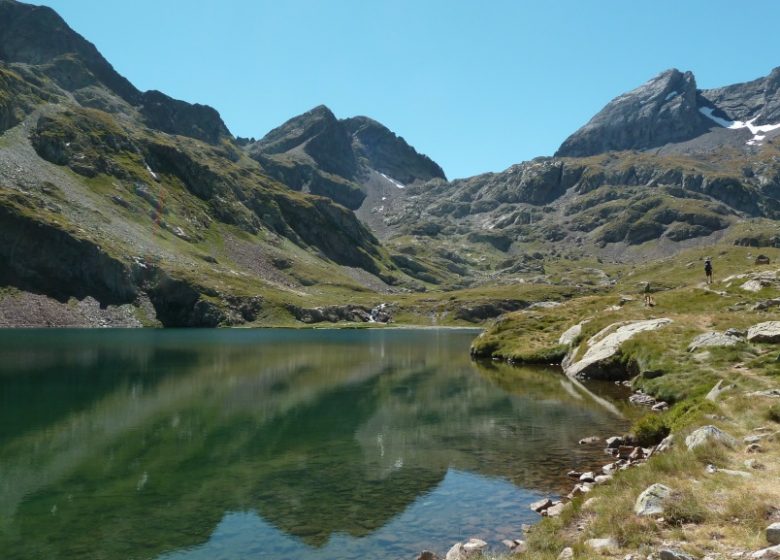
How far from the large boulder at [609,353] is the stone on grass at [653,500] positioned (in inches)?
1693

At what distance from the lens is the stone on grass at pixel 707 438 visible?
21.0m

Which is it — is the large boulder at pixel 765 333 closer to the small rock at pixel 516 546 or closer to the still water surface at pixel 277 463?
the still water surface at pixel 277 463

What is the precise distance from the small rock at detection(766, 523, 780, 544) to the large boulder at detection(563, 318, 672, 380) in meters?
46.5

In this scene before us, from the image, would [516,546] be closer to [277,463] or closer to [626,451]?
[626,451]

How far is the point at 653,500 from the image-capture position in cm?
1580

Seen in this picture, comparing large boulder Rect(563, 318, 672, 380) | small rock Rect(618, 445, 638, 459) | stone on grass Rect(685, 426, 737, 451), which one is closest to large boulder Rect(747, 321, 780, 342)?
large boulder Rect(563, 318, 672, 380)

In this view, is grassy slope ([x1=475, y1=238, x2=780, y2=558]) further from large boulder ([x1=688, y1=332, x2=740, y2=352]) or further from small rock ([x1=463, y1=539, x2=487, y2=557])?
small rock ([x1=463, y1=539, x2=487, y2=557])

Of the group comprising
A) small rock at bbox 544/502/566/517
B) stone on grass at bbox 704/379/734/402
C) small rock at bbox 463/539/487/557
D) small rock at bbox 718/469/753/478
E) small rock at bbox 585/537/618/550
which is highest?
stone on grass at bbox 704/379/734/402

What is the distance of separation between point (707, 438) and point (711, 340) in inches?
1174

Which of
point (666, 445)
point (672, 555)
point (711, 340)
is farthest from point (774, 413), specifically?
point (711, 340)

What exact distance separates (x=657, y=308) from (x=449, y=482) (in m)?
56.0

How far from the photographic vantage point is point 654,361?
49.2 metres

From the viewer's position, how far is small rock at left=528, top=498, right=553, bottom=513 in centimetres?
2163

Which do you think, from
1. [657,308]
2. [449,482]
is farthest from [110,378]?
[657,308]
